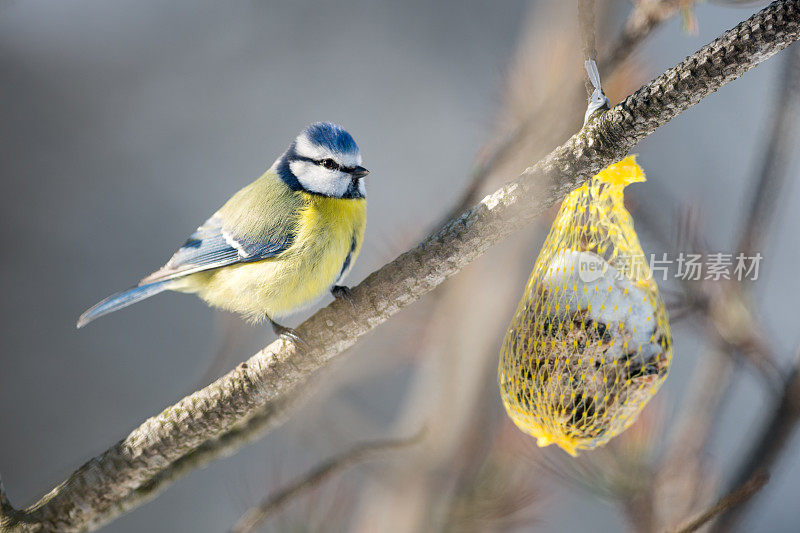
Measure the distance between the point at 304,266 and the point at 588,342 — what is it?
555 millimetres

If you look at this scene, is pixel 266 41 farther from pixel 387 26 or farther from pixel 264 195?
pixel 264 195

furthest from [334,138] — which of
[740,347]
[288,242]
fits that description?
[740,347]

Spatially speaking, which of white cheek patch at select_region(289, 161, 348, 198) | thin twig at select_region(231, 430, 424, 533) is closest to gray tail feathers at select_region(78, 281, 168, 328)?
white cheek patch at select_region(289, 161, 348, 198)

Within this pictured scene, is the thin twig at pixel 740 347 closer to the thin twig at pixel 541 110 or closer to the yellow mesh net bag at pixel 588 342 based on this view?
the yellow mesh net bag at pixel 588 342

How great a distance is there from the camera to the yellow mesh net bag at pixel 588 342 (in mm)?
1047

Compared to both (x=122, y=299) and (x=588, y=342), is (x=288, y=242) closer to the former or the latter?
(x=122, y=299)

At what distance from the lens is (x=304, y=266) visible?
1306mm

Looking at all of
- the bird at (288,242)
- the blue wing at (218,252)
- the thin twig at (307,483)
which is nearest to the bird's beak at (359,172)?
the bird at (288,242)

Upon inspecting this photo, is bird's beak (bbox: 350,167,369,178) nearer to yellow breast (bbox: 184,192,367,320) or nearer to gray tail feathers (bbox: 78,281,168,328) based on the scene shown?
yellow breast (bbox: 184,192,367,320)

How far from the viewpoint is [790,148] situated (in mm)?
976

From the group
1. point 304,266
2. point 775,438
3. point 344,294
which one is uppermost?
point 304,266

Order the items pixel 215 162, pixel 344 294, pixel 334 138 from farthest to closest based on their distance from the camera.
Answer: pixel 215 162, pixel 334 138, pixel 344 294

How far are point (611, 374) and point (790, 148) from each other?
16.5 inches

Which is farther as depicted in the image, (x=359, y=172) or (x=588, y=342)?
(x=359, y=172)
